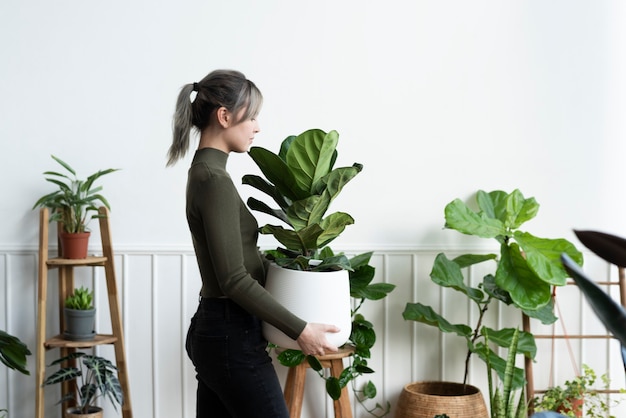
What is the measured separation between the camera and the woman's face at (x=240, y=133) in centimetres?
194

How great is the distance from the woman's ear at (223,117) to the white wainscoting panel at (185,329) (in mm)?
1475

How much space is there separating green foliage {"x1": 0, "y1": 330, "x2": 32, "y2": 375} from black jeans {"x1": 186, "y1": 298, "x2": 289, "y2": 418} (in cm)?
128

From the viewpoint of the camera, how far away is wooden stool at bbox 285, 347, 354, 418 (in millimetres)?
3072

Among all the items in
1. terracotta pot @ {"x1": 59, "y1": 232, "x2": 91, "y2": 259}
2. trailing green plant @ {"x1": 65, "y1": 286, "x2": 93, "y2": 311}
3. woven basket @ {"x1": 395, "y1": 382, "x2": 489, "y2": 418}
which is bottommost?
woven basket @ {"x1": 395, "y1": 382, "x2": 489, "y2": 418}

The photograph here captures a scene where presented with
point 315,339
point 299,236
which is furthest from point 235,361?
point 299,236

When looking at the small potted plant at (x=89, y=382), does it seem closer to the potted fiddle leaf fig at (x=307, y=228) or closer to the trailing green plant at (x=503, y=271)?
the trailing green plant at (x=503, y=271)

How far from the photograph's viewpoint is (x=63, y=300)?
10.6 ft

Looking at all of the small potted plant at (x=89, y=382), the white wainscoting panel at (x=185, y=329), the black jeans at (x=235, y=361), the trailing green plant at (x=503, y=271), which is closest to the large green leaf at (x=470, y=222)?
the trailing green plant at (x=503, y=271)

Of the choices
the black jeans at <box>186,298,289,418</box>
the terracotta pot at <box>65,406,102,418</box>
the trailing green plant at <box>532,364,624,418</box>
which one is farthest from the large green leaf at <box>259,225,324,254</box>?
the trailing green plant at <box>532,364,624,418</box>

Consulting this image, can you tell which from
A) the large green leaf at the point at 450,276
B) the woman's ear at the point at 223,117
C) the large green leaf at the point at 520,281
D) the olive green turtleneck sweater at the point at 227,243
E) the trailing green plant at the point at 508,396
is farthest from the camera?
the large green leaf at the point at 450,276

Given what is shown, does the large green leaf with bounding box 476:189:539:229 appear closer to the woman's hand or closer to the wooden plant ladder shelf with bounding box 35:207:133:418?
Result: the woman's hand

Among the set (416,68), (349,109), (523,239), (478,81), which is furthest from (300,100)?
(523,239)

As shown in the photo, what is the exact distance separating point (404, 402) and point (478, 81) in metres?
1.43

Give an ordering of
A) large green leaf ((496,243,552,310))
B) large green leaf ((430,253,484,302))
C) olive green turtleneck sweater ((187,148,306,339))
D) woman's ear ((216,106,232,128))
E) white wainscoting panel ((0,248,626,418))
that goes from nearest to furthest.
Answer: olive green turtleneck sweater ((187,148,306,339)), woman's ear ((216,106,232,128)), large green leaf ((496,243,552,310)), large green leaf ((430,253,484,302)), white wainscoting panel ((0,248,626,418))
